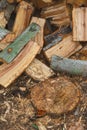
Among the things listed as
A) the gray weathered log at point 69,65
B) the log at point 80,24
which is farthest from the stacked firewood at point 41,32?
the gray weathered log at point 69,65

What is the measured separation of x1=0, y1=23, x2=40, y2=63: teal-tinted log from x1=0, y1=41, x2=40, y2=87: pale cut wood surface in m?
0.05

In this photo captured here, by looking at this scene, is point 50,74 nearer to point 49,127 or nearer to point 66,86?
point 66,86

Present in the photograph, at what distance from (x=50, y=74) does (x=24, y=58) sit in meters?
0.35

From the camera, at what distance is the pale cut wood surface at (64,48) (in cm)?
420

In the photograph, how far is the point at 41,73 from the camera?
13.3ft

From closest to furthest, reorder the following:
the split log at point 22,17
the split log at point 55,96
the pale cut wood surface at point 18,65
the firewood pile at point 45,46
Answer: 1. the split log at point 55,96
2. the firewood pile at point 45,46
3. the pale cut wood surface at point 18,65
4. the split log at point 22,17

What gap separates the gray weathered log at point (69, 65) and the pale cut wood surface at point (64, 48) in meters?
0.15

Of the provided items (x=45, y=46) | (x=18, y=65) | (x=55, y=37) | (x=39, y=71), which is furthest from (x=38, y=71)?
(x=55, y=37)

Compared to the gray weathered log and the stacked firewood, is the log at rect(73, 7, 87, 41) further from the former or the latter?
the gray weathered log

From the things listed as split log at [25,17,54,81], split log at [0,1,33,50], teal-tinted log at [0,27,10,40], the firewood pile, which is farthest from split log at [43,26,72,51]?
teal-tinted log at [0,27,10,40]

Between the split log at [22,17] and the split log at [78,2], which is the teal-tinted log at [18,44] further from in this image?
the split log at [78,2]

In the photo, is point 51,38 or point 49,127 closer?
point 49,127

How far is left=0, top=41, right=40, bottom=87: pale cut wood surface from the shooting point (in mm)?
3990

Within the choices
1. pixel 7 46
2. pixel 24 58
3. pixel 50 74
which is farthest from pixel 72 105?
pixel 7 46
